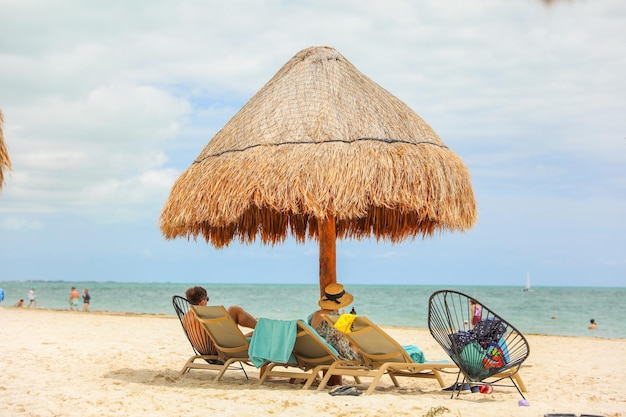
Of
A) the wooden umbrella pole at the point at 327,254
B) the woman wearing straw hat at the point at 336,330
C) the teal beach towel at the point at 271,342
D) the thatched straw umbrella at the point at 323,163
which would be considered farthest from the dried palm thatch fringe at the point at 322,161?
the teal beach towel at the point at 271,342

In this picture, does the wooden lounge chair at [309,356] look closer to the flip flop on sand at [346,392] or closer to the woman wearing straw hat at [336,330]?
the woman wearing straw hat at [336,330]

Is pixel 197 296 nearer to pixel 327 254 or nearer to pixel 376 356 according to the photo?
pixel 327 254

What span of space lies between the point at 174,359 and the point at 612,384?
16.7 feet

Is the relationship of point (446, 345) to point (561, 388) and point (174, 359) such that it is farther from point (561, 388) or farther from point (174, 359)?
point (174, 359)

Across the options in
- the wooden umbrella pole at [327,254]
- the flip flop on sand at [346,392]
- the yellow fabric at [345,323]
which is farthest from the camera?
the wooden umbrella pole at [327,254]

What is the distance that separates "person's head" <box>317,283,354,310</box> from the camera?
5.79 m

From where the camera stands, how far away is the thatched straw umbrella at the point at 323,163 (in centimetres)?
556

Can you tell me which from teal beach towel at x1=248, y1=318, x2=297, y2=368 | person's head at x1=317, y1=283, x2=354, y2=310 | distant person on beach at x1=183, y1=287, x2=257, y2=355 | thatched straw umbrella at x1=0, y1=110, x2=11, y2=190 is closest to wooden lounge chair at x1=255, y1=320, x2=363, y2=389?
teal beach towel at x1=248, y1=318, x2=297, y2=368

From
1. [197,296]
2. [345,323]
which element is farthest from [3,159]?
[345,323]

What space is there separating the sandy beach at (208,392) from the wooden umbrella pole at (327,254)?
3.18ft

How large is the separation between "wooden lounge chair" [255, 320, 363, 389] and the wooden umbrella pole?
0.63 meters

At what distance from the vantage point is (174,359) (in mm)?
8867

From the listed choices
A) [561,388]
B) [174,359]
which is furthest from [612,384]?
[174,359]

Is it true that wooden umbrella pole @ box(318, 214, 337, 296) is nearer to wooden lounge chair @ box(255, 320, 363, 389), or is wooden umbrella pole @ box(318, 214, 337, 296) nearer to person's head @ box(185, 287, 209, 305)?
wooden lounge chair @ box(255, 320, 363, 389)
